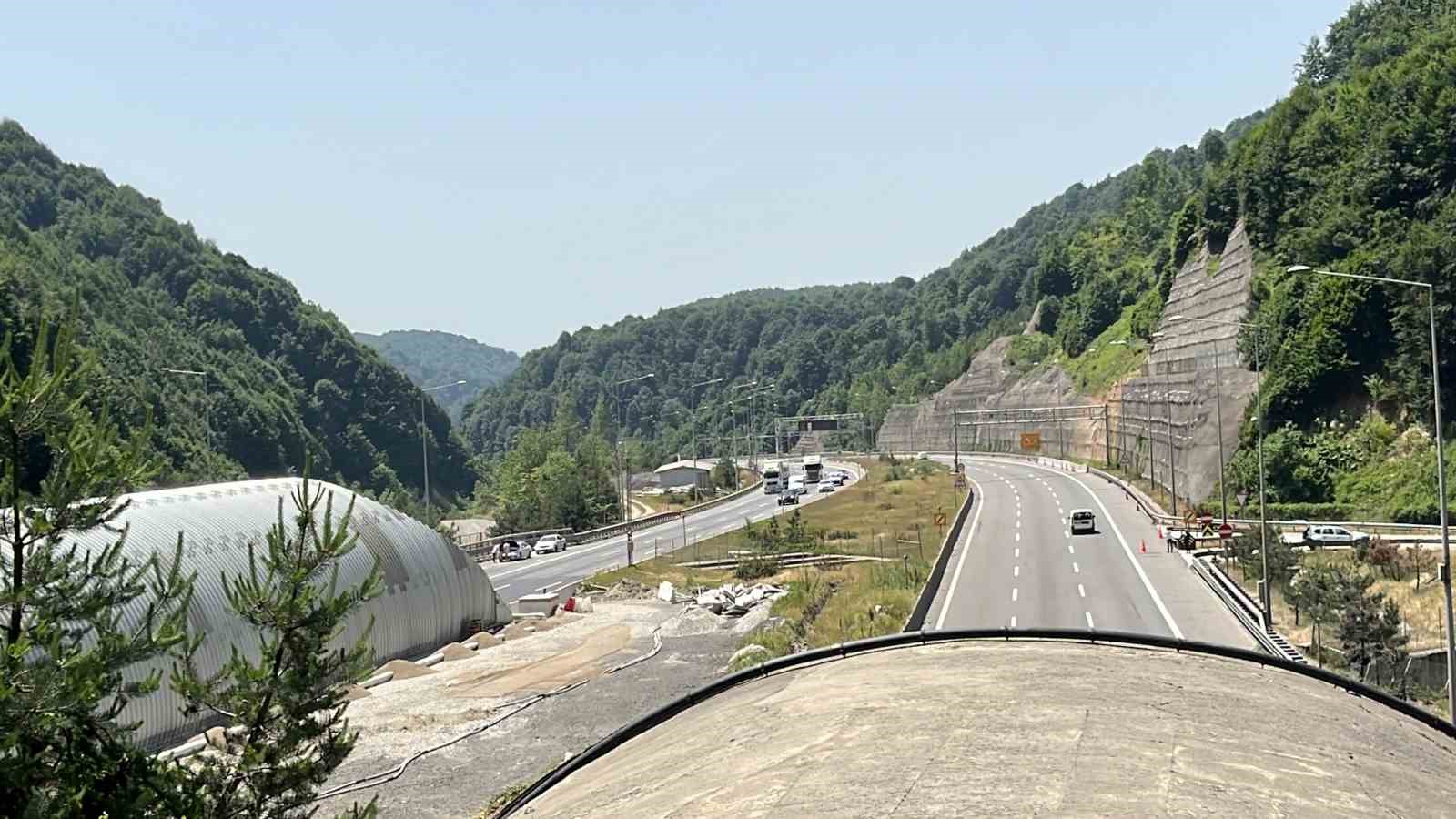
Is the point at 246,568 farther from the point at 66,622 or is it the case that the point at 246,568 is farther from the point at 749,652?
the point at 66,622

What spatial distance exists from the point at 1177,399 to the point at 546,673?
60343mm

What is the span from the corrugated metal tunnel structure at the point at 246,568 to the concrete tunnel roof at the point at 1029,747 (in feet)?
28.8

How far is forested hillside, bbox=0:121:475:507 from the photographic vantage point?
119 meters

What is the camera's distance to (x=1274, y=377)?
77.4 metres

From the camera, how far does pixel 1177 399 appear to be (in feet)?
290

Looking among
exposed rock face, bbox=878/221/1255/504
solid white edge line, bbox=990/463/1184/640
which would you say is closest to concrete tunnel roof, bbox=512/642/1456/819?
solid white edge line, bbox=990/463/1184/640

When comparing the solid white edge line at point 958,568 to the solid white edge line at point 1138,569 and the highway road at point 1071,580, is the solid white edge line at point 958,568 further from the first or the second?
the solid white edge line at point 1138,569

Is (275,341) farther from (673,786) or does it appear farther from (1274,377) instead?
(673,786)

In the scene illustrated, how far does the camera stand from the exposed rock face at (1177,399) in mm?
81000

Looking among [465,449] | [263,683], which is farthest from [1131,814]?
[465,449]

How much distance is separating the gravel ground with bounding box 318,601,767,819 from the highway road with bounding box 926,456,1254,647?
30.7 ft

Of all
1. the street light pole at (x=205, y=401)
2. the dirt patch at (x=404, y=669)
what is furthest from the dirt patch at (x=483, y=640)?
the street light pole at (x=205, y=401)

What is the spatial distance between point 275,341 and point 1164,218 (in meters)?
123

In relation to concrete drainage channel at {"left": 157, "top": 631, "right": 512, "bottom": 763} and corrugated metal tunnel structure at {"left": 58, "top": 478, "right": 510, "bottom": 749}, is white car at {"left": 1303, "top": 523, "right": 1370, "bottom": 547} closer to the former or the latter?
concrete drainage channel at {"left": 157, "top": 631, "right": 512, "bottom": 763}
